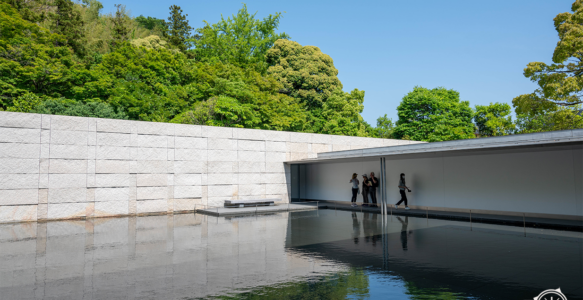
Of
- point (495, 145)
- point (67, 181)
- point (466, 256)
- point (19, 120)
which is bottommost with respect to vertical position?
point (466, 256)

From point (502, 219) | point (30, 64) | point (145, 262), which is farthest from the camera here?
point (30, 64)

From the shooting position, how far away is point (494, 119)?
160 ft

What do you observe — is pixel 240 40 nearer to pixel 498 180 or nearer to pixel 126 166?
pixel 126 166

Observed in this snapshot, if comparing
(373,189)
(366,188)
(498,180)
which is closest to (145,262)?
(498,180)

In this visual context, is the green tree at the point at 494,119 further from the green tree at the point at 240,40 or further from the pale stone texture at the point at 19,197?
the pale stone texture at the point at 19,197

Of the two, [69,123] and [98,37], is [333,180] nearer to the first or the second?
[69,123]

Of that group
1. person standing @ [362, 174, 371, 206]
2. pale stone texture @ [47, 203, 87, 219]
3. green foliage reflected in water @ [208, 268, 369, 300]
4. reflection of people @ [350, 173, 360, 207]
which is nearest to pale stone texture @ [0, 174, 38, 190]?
pale stone texture @ [47, 203, 87, 219]

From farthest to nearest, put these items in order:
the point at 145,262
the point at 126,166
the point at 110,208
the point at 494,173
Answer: the point at 126,166 < the point at 110,208 < the point at 494,173 < the point at 145,262

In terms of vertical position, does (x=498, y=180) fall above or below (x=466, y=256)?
above

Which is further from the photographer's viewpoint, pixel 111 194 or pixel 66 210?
pixel 111 194

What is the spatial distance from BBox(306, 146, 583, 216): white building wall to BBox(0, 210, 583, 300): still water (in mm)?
2577

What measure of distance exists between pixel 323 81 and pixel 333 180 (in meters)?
18.9

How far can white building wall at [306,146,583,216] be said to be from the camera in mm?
12586

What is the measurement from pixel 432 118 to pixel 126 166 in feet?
126
